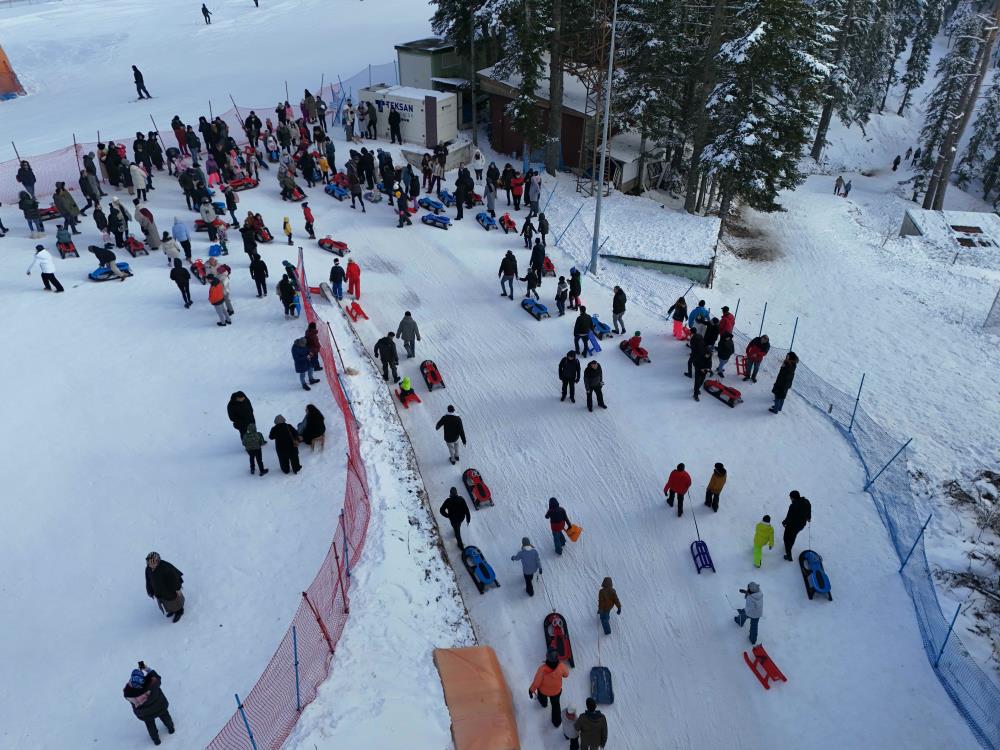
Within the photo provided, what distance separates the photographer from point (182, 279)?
17.4m

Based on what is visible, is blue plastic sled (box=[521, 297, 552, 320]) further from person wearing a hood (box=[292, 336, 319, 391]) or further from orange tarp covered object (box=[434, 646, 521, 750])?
orange tarp covered object (box=[434, 646, 521, 750])

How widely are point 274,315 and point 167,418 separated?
4419 millimetres

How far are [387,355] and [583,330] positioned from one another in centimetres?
502

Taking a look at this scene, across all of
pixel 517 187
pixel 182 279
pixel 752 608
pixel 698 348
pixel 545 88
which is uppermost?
pixel 545 88

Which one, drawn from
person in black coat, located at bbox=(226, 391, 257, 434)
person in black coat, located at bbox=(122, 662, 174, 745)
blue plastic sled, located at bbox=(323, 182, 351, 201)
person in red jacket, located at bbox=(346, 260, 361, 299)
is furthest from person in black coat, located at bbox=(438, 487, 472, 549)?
blue plastic sled, located at bbox=(323, 182, 351, 201)

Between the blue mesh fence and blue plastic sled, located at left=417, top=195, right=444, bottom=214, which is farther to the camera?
blue plastic sled, located at left=417, top=195, right=444, bottom=214

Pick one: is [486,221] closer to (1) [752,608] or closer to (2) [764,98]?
(2) [764,98]

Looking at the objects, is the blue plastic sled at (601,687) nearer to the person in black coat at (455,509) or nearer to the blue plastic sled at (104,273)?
the person in black coat at (455,509)

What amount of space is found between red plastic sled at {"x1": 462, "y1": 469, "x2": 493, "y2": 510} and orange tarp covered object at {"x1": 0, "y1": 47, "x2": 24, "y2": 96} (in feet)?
128

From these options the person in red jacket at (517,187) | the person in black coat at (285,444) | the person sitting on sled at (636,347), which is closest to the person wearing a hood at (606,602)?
the person in black coat at (285,444)

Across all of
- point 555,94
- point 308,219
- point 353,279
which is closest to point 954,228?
point 555,94

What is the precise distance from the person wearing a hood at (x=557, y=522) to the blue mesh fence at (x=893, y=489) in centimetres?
626

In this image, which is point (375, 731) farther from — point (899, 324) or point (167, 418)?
A: point (899, 324)

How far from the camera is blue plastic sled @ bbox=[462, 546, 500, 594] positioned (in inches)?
468
